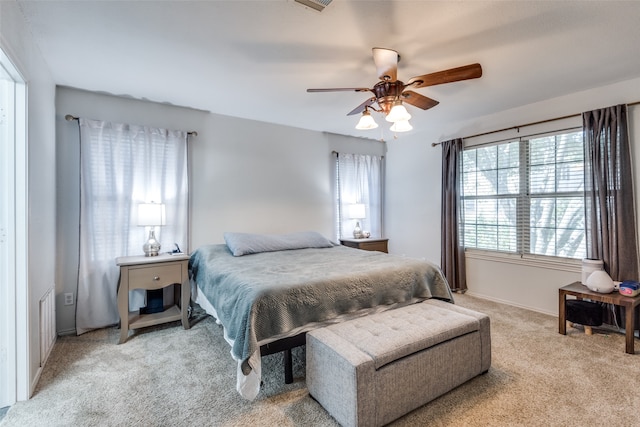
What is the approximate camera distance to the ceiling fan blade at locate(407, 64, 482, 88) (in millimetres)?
2012

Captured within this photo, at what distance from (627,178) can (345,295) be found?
2881mm

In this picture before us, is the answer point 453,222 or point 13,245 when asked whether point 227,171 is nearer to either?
point 13,245

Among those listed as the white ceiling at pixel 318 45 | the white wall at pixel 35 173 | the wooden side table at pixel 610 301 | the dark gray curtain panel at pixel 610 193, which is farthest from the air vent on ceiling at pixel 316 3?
the wooden side table at pixel 610 301

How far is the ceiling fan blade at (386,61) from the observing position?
6.91 feet

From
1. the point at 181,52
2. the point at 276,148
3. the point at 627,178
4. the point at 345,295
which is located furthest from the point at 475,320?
the point at 276,148

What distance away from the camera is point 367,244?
445 centimetres

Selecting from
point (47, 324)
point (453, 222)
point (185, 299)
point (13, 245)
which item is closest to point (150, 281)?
point (185, 299)

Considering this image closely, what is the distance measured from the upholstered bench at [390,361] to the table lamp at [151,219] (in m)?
2.01

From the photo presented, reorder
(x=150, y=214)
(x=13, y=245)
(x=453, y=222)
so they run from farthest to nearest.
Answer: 1. (x=453, y=222)
2. (x=150, y=214)
3. (x=13, y=245)

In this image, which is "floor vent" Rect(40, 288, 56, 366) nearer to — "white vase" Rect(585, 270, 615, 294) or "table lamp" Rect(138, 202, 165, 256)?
"table lamp" Rect(138, 202, 165, 256)

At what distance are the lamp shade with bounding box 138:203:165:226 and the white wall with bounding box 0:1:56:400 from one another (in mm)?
670

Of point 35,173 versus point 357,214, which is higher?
point 35,173

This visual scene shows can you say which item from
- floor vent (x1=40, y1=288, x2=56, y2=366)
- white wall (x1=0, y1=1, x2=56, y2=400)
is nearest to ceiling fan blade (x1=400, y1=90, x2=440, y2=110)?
white wall (x1=0, y1=1, x2=56, y2=400)

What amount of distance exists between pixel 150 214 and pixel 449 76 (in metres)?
2.87
